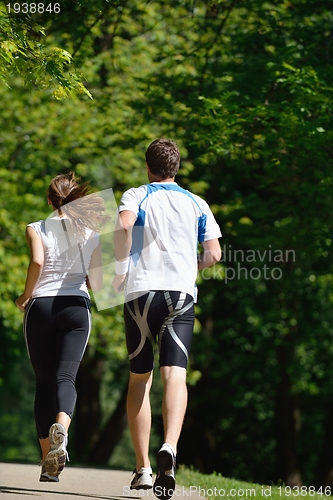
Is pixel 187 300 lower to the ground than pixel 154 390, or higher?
higher

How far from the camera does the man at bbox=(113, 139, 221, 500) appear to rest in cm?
477

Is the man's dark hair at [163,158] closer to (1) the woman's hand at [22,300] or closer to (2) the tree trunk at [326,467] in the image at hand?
(1) the woman's hand at [22,300]

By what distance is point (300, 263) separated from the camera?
51.3 ft

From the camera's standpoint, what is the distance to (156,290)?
478 cm

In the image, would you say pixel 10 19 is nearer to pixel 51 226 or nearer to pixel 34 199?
pixel 51 226

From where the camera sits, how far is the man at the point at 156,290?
477 centimetres

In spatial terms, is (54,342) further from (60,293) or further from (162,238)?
(162,238)

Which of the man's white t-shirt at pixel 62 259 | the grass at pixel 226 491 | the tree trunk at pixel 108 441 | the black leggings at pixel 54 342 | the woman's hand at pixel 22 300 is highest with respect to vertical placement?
the man's white t-shirt at pixel 62 259

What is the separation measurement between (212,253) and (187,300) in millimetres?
378

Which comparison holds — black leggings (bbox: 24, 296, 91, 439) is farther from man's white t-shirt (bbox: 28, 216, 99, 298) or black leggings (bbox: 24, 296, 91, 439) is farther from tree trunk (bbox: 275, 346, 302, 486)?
tree trunk (bbox: 275, 346, 302, 486)

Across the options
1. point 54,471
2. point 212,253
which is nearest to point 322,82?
point 212,253

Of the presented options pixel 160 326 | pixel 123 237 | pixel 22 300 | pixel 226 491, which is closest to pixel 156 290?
pixel 160 326

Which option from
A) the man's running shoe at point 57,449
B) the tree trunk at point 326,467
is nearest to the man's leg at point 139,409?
the man's running shoe at point 57,449

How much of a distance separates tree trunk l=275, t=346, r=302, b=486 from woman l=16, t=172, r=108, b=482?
40.5 ft
